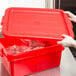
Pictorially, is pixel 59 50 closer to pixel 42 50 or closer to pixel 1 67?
pixel 42 50

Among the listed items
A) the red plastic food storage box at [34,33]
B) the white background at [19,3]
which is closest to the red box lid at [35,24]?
the red plastic food storage box at [34,33]

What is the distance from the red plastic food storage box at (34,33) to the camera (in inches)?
33.0

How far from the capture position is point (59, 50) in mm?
937

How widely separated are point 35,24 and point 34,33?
3.3 inches

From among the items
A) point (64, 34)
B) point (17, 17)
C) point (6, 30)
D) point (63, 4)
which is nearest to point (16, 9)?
point (17, 17)

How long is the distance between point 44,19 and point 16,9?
180mm

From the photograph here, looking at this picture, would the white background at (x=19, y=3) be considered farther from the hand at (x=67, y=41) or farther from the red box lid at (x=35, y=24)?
the hand at (x=67, y=41)

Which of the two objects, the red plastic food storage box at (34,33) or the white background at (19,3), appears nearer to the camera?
the red plastic food storage box at (34,33)

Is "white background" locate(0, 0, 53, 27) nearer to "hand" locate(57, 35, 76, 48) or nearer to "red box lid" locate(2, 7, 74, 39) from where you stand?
"red box lid" locate(2, 7, 74, 39)

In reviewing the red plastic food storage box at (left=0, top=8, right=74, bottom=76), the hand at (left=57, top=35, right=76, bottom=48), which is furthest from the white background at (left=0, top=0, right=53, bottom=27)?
the hand at (left=57, top=35, right=76, bottom=48)

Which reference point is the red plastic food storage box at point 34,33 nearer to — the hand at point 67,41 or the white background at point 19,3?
the hand at point 67,41

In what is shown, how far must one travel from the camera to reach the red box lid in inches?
33.2

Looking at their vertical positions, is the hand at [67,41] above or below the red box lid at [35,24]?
below

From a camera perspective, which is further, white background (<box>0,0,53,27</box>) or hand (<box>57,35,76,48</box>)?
white background (<box>0,0,53,27</box>)
